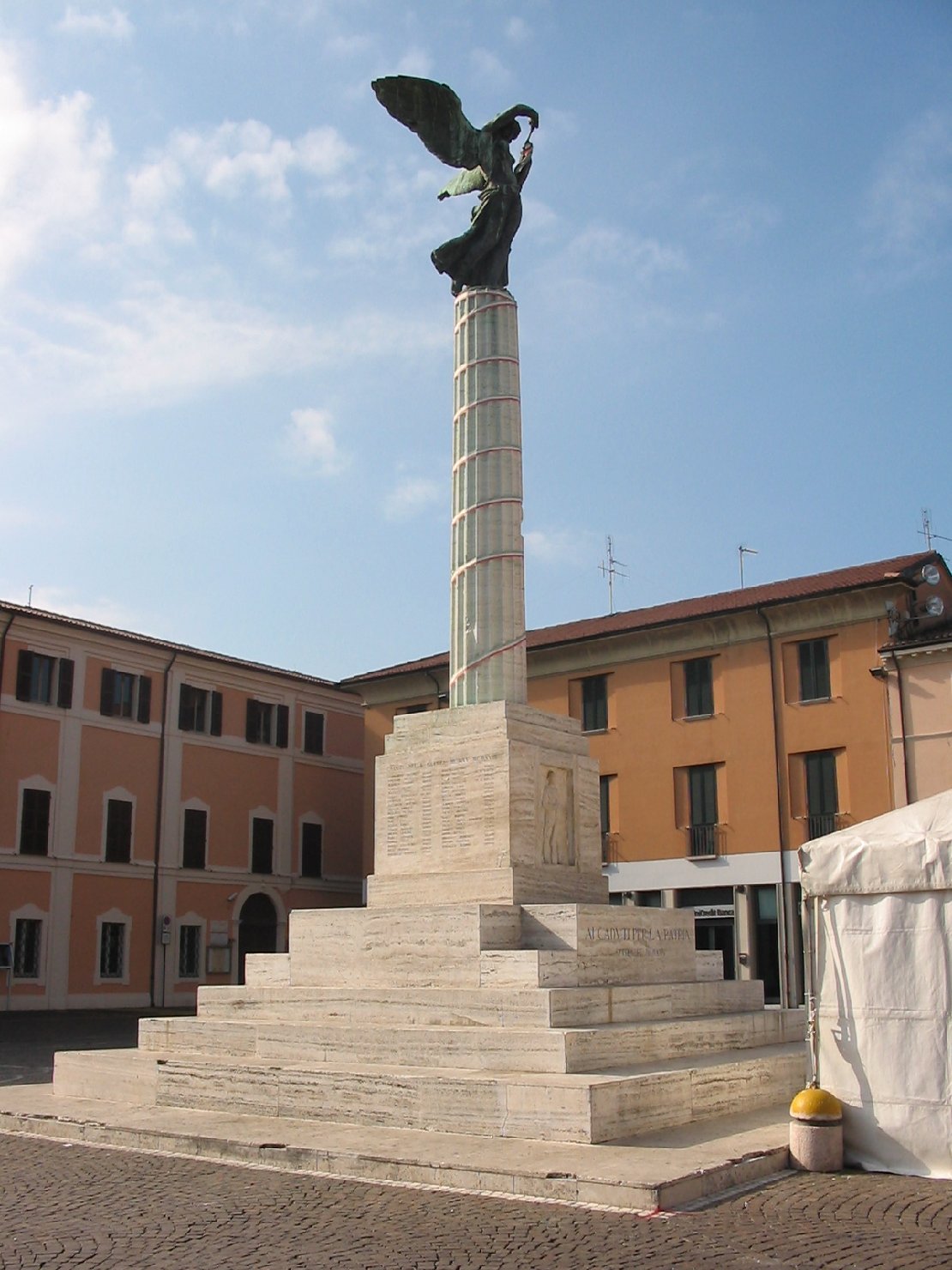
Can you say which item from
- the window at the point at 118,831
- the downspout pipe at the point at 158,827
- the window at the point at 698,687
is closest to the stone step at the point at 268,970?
the window at the point at 698,687

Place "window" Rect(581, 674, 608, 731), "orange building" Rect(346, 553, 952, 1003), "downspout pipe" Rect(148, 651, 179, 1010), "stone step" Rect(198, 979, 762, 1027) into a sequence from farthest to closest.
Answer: "downspout pipe" Rect(148, 651, 179, 1010)
"window" Rect(581, 674, 608, 731)
"orange building" Rect(346, 553, 952, 1003)
"stone step" Rect(198, 979, 762, 1027)

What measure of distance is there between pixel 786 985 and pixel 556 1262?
2458 cm

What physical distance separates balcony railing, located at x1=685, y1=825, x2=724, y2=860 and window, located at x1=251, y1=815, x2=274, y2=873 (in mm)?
14051

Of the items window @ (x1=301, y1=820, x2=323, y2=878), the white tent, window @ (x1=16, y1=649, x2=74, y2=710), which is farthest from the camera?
window @ (x1=301, y1=820, x2=323, y2=878)

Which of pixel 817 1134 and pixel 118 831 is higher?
pixel 118 831

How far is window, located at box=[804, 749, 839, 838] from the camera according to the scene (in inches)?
1197

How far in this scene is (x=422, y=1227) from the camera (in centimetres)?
744

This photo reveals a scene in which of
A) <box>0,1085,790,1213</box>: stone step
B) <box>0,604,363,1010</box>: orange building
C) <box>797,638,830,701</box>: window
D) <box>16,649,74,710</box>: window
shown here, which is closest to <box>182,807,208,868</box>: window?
<box>0,604,363,1010</box>: orange building

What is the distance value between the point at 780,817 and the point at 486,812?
18.9 m

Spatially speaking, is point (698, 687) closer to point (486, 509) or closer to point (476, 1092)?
point (486, 509)

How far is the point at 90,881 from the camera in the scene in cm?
3481

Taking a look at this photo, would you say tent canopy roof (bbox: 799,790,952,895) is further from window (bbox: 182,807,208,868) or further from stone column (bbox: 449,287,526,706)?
window (bbox: 182,807,208,868)

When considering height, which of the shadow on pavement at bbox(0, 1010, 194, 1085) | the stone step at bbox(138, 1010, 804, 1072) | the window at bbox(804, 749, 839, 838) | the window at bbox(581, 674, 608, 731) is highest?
the window at bbox(581, 674, 608, 731)

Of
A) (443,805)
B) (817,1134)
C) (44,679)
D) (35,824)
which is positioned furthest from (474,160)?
(35,824)
